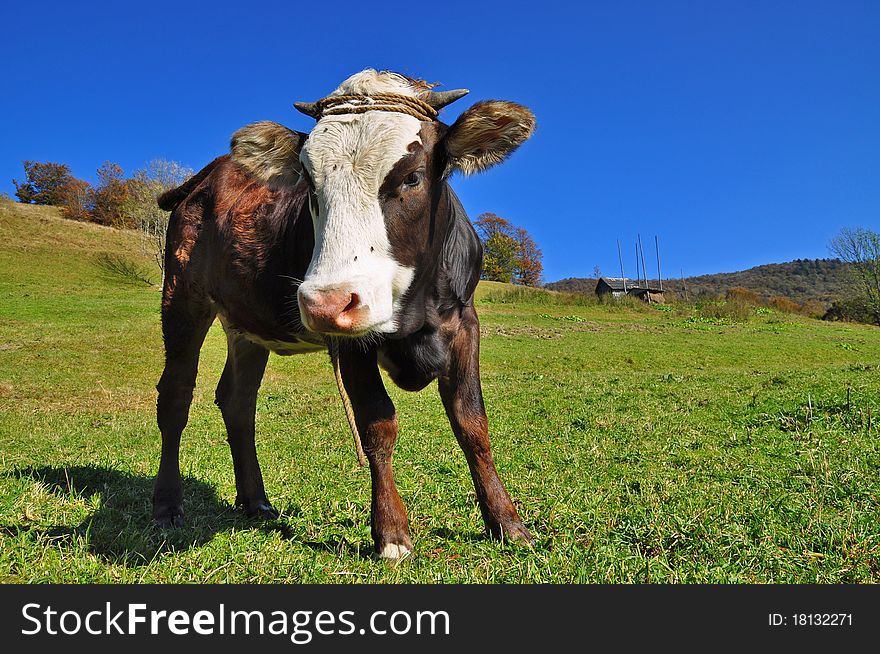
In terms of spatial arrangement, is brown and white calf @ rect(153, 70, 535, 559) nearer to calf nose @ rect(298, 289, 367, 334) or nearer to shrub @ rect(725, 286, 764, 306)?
calf nose @ rect(298, 289, 367, 334)

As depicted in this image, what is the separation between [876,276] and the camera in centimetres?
5856

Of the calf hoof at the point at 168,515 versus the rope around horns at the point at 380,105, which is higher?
the rope around horns at the point at 380,105

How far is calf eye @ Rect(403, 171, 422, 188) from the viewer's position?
132 inches

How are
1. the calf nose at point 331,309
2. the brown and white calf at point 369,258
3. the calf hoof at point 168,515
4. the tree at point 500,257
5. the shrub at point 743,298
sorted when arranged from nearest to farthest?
the calf nose at point 331,309 < the brown and white calf at point 369,258 < the calf hoof at point 168,515 < the shrub at point 743,298 < the tree at point 500,257

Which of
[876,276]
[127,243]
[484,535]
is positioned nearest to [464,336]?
[484,535]

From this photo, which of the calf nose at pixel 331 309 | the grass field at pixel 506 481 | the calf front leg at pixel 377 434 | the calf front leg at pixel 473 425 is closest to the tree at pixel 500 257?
the grass field at pixel 506 481

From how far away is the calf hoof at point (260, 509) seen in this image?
15.8 ft

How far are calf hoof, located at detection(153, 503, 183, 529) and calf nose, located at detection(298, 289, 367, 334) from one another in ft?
8.35

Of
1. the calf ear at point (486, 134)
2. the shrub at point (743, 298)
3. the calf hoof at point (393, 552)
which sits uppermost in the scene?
the shrub at point (743, 298)

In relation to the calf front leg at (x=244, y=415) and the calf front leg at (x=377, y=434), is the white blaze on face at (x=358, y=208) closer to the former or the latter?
the calf front leg at (x=377, y=434)

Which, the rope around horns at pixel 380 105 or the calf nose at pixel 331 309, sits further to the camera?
the rope around horns at pixel 380 105

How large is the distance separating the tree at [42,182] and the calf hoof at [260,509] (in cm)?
9342

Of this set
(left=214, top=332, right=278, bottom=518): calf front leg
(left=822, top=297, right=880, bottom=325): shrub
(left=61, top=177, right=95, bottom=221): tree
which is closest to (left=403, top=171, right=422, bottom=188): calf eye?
(left=214, top=332, right=278, bottom=518): calf front leg

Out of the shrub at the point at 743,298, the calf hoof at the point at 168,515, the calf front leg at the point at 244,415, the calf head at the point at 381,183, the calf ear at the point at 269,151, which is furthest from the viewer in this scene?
the shrub at the point at 743,298
